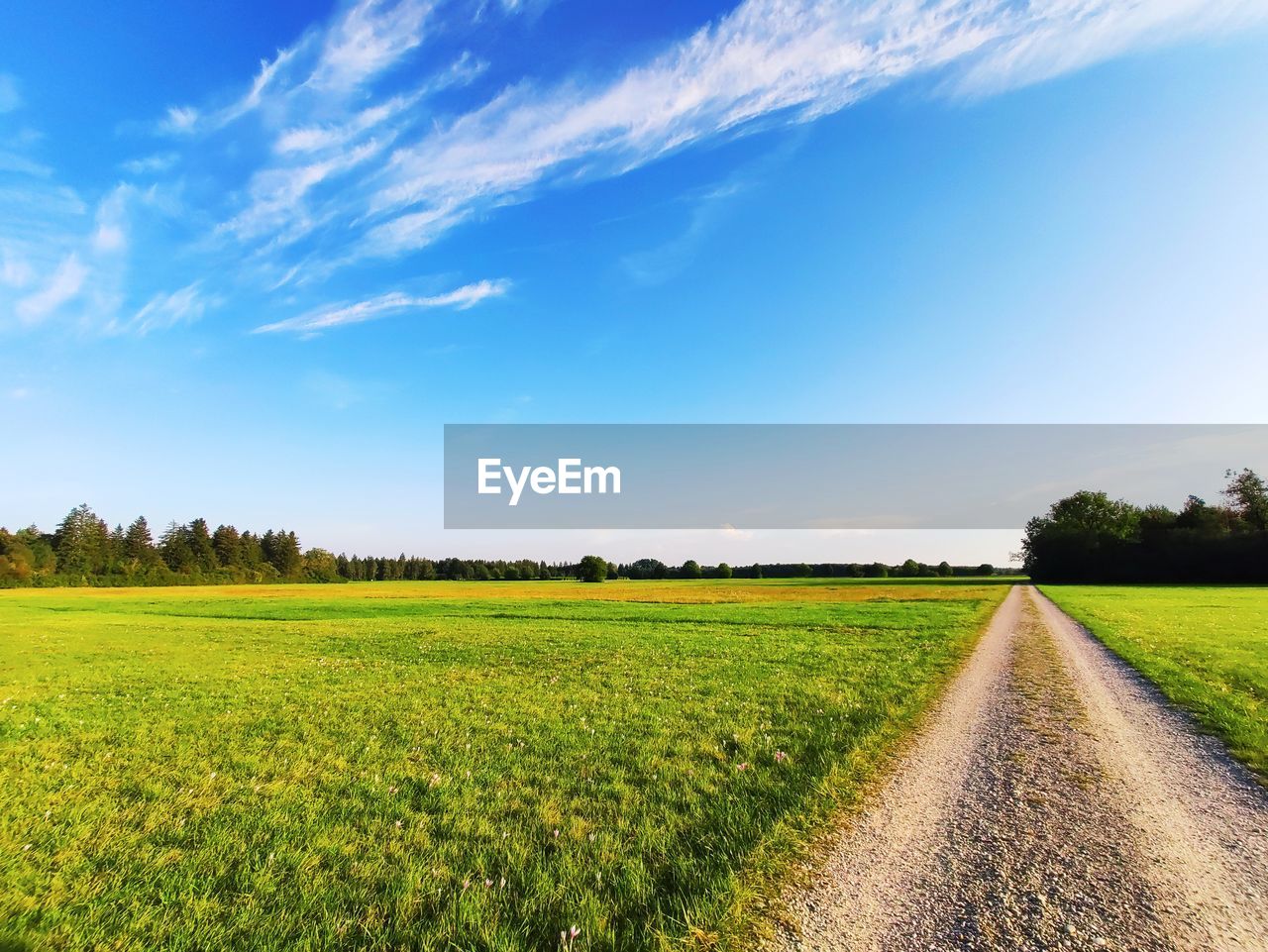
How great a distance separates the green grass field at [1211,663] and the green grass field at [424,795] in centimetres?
492

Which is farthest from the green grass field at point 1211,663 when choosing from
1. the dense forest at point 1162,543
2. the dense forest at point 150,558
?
the dense forest at point 150,558

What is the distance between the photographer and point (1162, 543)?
103m

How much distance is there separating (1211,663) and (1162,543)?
395 feet

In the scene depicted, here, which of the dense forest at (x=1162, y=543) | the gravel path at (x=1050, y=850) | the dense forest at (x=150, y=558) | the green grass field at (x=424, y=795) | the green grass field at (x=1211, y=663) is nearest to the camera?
the gravel path at (x=1050, y=850)

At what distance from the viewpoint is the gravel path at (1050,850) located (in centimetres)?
430

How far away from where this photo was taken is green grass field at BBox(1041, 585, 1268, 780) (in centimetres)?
989

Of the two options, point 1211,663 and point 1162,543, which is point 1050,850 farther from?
point 1162,543

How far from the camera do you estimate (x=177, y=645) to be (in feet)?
76.6

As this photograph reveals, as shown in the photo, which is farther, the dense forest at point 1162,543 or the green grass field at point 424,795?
the dense forest at point 1162,543

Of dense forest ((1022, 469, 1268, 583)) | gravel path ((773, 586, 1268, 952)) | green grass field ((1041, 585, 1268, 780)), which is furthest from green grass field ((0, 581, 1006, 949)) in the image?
dense forest ((1022, 469, 1268, 583))

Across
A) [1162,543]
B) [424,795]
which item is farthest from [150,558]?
[1162,543]

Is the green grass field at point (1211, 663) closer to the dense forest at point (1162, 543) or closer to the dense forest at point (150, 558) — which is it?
the dense forest at point (1162, 543)

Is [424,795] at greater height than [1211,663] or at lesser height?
greater

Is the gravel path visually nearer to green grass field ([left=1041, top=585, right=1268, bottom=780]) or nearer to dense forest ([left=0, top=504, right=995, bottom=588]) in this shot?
green grass field ([left=1041, top=585, right=1268, bottom=780])
